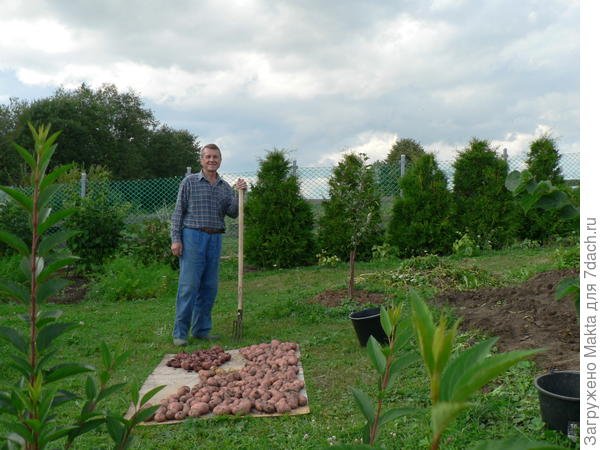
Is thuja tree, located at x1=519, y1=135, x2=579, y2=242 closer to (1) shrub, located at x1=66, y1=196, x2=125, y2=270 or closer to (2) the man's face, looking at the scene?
(2) the man's face

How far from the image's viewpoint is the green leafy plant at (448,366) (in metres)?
0.50

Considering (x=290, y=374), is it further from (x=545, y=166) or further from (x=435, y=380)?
(x=545, y=166)

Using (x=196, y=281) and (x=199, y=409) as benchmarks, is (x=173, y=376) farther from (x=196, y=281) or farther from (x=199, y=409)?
(x=196, y=281)

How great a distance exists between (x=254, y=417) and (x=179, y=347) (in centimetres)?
228

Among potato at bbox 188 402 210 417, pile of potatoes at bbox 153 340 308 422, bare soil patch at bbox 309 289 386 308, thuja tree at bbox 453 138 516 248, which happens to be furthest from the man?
thuja tree at bbox 453 138 516 248

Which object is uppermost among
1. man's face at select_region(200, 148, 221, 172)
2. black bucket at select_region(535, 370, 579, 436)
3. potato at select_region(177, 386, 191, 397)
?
man's face at select_region(200, 148, 221, 172)

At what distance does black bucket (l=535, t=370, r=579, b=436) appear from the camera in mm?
2932

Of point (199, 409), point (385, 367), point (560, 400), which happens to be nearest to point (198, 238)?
point (199, 409)

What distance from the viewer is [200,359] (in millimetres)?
5207

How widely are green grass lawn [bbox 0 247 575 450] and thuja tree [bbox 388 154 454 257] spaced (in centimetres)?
109

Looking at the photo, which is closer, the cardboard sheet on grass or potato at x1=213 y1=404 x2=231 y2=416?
potato at x1=213 y1=404 x2=231 y2=416

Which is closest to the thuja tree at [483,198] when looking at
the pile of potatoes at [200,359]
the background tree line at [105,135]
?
the pile of potatoes at [200,359]

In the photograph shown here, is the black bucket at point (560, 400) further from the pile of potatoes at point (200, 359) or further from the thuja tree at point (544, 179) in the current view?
the thuja tree at point (544, 179)

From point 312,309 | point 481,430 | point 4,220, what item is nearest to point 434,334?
point 481,430
